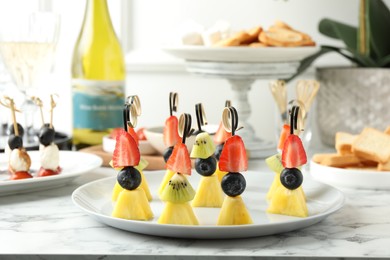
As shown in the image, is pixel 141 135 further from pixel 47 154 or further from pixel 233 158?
pixel 233 158

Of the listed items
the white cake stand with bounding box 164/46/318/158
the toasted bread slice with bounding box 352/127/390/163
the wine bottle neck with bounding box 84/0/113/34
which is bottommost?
the toasted bread slice with bounding box 352/127/390/163


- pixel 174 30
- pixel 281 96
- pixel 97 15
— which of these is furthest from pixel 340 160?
pixel 174 30

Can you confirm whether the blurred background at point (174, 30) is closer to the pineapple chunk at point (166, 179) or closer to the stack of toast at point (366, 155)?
the stack of toast at point (366, 155)

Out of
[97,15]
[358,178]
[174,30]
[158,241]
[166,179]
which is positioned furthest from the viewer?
[174,30]

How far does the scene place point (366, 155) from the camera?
1.25 m

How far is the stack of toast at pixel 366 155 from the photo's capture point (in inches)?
48.7

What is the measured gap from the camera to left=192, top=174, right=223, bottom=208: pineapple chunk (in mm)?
1028

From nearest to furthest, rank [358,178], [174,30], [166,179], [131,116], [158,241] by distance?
[158,241]
[131,116]
[166,179]
[358,178]
[174,30]

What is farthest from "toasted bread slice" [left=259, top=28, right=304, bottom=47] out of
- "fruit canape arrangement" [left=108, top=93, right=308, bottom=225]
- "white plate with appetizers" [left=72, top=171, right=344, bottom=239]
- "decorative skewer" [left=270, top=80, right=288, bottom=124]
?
"fruit canape arrangement" [left=108, top=93, right=308, bottom=225]

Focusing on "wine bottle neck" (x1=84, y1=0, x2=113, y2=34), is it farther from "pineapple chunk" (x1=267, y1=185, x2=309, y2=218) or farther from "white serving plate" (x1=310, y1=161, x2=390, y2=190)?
"pineapple chunk" (x1=267, y1=185, x2=309, y2=218)

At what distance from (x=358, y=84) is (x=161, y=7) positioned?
1.86 feet

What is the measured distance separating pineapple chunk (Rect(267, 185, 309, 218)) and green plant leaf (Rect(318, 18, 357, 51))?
0.80 metres

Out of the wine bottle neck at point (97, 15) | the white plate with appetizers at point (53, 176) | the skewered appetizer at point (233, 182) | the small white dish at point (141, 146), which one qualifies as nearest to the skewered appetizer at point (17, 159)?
the white plate with appetizers at point (53, 176)

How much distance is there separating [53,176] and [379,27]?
84cm
